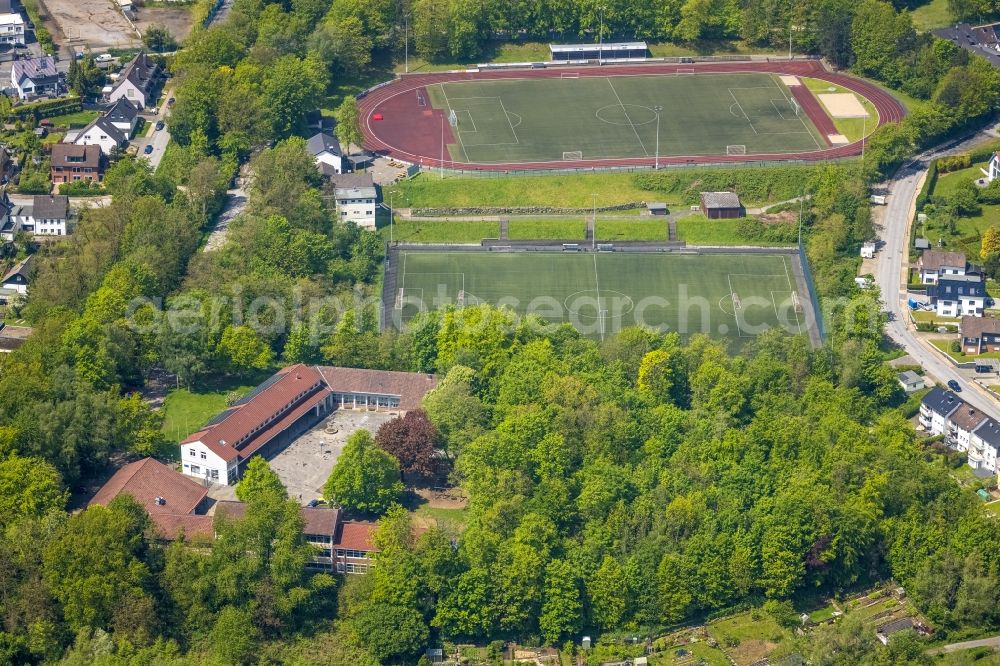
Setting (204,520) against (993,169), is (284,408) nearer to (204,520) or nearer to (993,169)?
(204,520)

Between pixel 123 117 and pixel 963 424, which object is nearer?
pixel 963 424

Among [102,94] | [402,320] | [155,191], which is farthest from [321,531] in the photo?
[102,94]

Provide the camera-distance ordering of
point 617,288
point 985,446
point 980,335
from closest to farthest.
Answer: point 985,446, point 980,335, point 617,288

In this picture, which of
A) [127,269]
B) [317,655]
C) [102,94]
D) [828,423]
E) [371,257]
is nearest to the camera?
[317,655]

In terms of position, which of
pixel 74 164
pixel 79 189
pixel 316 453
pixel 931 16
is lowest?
pixel 316 453

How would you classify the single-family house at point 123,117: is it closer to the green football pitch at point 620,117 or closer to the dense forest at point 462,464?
the dense forest at point 462,464

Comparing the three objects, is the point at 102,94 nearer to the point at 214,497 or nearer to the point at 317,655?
the point at 214,497

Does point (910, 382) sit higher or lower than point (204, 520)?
higher

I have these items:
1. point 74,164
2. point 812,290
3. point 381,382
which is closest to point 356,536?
point 381,382

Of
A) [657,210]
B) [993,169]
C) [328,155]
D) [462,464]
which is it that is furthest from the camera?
[993,169]
